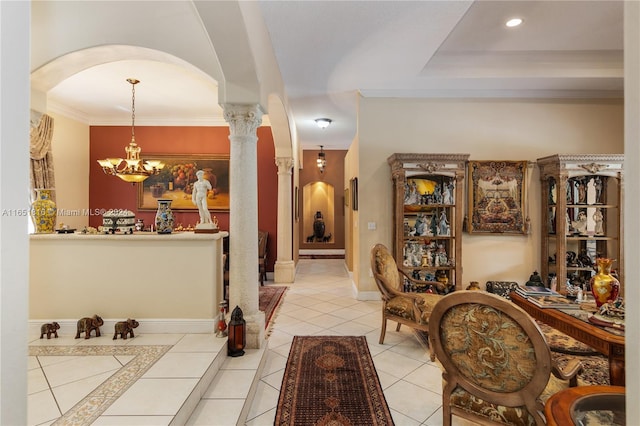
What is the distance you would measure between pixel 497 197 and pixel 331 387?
12.2 ft

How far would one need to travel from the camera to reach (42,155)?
5.12 m

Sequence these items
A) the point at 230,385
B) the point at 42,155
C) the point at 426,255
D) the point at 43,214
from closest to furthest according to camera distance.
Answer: the point at 230,385 < the point at 43,214 < the point at 426,255 < the point at 42,155

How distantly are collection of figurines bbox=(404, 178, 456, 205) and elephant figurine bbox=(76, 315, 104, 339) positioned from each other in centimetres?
377

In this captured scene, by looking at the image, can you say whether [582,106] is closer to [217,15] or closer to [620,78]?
[620,78]

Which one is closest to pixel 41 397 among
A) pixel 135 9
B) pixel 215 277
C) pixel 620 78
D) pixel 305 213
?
pixel 215 277

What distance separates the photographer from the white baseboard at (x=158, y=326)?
301 cm

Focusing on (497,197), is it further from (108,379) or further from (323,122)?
(108,379)

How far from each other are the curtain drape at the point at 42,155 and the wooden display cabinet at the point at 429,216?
549 centimetres

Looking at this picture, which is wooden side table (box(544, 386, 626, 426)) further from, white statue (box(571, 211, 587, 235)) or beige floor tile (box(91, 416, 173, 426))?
white statue (box(571, 211, 587, 235))

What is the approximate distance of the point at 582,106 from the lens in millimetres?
4781

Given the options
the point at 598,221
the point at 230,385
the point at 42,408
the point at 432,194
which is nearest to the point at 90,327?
the point at 42,408

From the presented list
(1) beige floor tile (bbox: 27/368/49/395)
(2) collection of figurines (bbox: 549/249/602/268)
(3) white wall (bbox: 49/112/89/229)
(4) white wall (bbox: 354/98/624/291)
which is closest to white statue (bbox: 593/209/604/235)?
(2) collection of figurines (bbox: 549/249/602/268)

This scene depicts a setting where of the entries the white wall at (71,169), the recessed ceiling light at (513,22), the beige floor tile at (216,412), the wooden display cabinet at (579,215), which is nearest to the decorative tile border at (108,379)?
the beige floor tile at (216,412)

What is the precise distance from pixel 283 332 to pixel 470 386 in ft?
7.85
